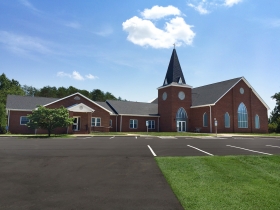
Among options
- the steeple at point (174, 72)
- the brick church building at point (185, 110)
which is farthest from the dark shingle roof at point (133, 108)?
the steeple at point (174, 72)

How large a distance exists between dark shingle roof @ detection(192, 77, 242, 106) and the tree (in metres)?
23.8

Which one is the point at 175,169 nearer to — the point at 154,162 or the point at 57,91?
the point at 154,162

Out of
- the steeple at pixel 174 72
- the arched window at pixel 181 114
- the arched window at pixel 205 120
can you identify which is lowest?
the arched window at pixel 205 120

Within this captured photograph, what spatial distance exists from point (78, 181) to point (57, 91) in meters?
91.4

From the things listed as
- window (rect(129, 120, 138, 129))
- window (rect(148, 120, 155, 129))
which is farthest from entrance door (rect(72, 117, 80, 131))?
window (rect(148, 120, 155, 129))

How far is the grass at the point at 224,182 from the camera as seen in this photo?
4785mm

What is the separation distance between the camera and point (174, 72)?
144ft

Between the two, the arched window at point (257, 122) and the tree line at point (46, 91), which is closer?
the arched window at point (257, 122)

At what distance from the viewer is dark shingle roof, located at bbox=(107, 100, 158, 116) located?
142 ft

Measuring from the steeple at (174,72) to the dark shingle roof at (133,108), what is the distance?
18.8ft

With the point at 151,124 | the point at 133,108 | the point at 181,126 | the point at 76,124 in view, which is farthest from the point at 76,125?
the point at 181,126

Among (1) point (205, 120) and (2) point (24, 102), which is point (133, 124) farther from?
(2) point (24, 102)

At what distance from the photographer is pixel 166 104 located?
143ft

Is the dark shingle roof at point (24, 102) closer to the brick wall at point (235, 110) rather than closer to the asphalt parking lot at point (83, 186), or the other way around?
the brick wall at point (235, 110)
